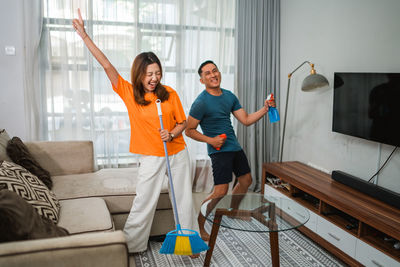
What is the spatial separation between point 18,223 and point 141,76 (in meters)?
1.36

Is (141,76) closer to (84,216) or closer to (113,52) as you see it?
(84,216)

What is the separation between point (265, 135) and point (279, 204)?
1941 millimetres

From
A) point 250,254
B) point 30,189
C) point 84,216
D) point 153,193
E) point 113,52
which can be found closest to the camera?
point 30,189

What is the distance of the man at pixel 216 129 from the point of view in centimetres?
293

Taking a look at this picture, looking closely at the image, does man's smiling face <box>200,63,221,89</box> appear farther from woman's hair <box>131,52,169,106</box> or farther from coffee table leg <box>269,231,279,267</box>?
coffee table leg <box>269,231,279,267</box>

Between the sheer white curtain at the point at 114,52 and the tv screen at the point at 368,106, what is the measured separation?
1483mm

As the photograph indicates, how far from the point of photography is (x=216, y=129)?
3029 mm

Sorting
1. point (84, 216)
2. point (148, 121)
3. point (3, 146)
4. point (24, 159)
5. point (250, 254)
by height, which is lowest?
point (250, 254)

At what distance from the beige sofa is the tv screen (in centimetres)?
161

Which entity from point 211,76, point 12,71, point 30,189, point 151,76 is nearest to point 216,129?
point 211,76

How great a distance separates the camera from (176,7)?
3977mm

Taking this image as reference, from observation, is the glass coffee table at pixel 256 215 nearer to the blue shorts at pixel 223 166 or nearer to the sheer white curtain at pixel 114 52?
the blue shorts at pixel 223 166

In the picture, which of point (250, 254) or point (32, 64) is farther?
point (32, 64)

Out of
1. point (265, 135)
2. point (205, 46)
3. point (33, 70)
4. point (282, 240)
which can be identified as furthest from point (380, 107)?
point (33, 70)
